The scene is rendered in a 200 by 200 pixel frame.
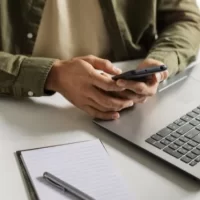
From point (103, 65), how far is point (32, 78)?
0.15m

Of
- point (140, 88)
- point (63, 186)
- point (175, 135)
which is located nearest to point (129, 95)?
point (140, 88)

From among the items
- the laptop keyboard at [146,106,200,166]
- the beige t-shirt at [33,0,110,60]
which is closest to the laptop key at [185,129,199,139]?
the laptop keyboard at [146,106,200,166]

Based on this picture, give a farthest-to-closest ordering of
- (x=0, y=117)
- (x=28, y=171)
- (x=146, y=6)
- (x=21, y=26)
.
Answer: (x=146, y=6)
(x=21, y=26)
(x=0, y=117)
(x=28, y=171)

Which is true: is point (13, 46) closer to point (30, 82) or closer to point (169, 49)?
point (30, 82)

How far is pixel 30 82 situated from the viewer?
3.43ft

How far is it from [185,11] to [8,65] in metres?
0.58

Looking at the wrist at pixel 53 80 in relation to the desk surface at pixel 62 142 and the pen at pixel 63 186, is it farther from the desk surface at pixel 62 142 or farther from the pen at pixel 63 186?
the pen at pixel 63 186

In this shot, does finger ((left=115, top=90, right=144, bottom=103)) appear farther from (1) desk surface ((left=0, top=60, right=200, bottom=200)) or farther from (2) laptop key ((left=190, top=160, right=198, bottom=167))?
(2) laptop key ((left=190, top=160, right=198, bottom=167))

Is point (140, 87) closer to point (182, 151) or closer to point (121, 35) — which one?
point (182, 151)

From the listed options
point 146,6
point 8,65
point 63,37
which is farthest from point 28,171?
point 146,6

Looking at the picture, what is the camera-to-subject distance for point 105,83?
979mm

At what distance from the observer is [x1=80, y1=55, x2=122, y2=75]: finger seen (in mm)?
1042

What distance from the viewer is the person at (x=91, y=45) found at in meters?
1.01

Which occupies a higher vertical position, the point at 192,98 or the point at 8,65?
the point at 8,65
